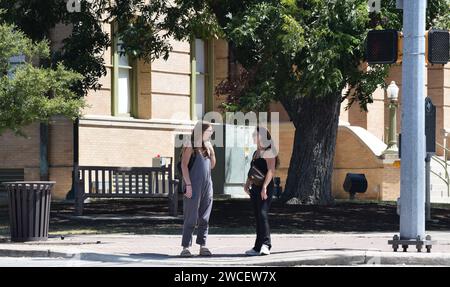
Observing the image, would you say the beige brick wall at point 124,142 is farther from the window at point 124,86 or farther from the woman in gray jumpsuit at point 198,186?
the woman in gray jumpsuit at point 198,186

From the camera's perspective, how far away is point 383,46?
15.8 metres

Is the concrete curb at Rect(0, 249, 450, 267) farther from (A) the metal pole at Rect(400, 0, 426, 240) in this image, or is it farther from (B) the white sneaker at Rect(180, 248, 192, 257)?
(A) the metal pole at Rect(400, 0, 426, 240)

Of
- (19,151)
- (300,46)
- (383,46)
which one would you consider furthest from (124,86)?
(383,46)

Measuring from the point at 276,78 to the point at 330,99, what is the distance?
4212mm

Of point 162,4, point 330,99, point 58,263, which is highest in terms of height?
point 162,4

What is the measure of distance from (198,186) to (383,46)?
10.5ft

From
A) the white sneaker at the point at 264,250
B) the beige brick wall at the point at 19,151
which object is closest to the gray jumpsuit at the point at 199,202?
the white sneaker at the point at 264,250

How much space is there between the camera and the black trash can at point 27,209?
1731 centimetres

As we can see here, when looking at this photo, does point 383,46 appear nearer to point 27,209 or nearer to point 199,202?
point 199,202

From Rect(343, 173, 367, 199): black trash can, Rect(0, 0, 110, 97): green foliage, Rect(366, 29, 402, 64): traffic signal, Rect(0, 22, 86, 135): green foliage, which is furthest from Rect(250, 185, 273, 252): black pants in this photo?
Rect(343, 173, 367, 199): black trash can

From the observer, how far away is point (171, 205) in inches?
899
